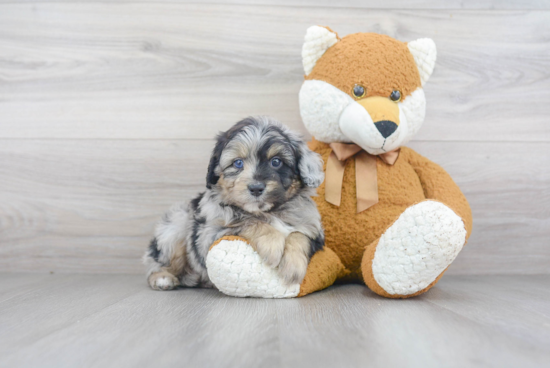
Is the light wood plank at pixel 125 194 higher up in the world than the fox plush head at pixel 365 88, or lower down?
lower down

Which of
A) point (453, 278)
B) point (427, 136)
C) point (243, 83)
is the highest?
point (243, 83)

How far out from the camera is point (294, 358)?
1015 millimetres

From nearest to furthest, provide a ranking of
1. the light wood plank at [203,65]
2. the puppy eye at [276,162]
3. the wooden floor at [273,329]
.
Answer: the wooden floor at [273,329] → the puppy eye at [276,162] → the light wood plank at [203,65]

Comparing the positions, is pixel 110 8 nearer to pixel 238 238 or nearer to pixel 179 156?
pixel 179 156

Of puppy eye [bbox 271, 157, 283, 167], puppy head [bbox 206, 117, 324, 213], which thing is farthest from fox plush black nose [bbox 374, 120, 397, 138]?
puppy eye [bbox 271, 157, 283, 167]

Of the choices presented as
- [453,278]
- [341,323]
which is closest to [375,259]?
[341,323]

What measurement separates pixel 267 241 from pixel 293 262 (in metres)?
0.12

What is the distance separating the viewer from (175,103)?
2.34 meters

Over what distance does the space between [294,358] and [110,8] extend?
209cm

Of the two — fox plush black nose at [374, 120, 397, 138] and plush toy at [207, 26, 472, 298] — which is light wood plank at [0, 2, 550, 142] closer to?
plush toy at [207, 26, 472, 298]

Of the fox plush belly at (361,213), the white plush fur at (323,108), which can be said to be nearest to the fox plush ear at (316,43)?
the white plush fur at (323,108)

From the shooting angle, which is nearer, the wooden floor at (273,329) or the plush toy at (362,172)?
the wooden floor at (273,329)

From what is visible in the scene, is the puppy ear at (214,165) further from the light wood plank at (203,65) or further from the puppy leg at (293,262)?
the light wood plank at (203,65)

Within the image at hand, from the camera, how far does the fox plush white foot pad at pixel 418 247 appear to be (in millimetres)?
1477
